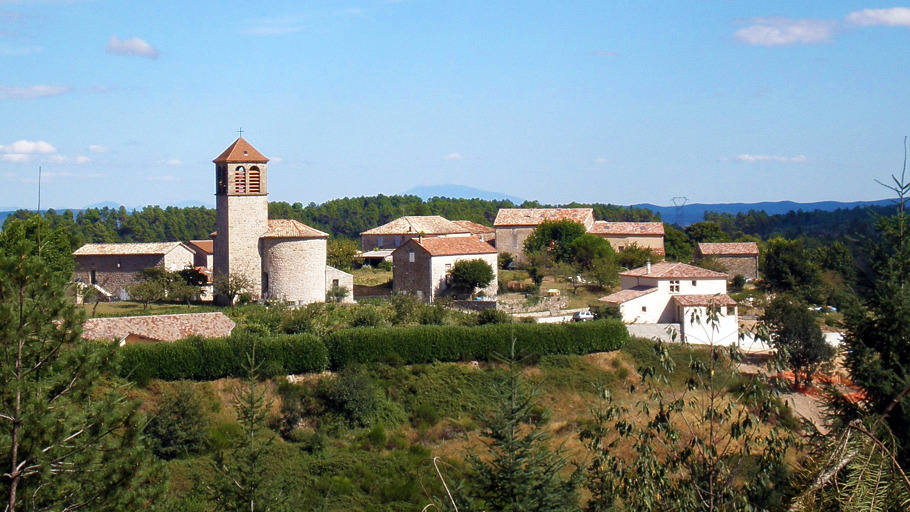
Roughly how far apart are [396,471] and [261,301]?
16.6m

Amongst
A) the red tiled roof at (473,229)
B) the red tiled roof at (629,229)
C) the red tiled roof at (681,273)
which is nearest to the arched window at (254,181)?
the red tiled roof at (681,273)

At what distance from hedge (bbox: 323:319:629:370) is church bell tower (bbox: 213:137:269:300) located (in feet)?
33.6

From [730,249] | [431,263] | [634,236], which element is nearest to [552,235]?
[634,236]

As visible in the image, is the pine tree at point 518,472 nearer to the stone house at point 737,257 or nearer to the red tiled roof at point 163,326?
the red tiled roof at point 163,326

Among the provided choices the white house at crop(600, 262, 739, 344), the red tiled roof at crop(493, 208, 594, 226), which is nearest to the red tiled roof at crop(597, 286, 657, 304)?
the white house at crop(600, 262, 739, 344)

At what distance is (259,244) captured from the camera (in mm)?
37719

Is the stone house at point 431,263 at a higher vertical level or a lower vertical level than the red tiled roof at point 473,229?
lower

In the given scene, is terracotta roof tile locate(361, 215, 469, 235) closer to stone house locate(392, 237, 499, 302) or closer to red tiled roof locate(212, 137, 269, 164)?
stone house locate(392, 237, 499, 302)

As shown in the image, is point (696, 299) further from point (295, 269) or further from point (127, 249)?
point (127, 249)

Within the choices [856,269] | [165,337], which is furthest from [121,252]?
[856,269]

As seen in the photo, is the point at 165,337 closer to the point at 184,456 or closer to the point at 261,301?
the point at 184,456

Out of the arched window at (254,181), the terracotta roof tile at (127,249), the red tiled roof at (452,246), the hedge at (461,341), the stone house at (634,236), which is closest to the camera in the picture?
the hedge at (461,341)

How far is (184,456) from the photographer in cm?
2256

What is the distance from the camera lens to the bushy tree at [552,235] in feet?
174
